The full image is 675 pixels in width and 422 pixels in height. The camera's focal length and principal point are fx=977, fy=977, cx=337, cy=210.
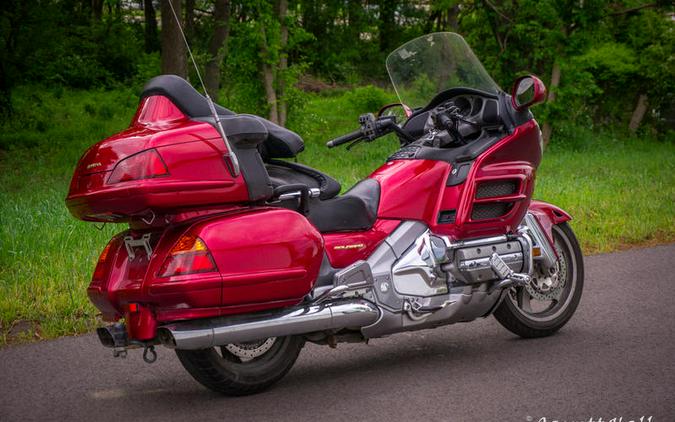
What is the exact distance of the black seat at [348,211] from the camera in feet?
Result: 17.4

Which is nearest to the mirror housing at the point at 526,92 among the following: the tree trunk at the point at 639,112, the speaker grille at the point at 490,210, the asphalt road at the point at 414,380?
the speaker grille at the point at 490,210

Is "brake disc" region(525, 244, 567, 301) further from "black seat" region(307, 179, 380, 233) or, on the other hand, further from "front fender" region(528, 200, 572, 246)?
"black seat" region(307, 179, 380, 233)

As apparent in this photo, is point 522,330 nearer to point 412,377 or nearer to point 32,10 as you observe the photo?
point 412,377

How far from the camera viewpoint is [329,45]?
32.9 metres

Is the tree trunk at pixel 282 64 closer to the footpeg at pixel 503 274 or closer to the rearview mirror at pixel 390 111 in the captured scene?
the rearview mirror at pixel 390 111

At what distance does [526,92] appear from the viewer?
592 cm

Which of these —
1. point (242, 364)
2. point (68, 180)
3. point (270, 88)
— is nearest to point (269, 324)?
point (242, 364)

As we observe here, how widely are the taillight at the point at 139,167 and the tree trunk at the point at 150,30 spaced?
2830 centimetres

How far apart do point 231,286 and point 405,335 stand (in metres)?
2.17

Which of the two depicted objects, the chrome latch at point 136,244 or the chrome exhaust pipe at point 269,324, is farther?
the chrome latch at point 136,244

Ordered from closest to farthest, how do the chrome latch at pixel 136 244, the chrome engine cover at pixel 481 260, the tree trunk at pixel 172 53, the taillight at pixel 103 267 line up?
1. the chrome latch at pixel 136 244
2. the taillight at pixel 103 267
3. the chrome engine cover at pixel 481 260
4. the tree trunk at pixel 172 53

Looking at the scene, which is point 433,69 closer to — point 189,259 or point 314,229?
point 314,229

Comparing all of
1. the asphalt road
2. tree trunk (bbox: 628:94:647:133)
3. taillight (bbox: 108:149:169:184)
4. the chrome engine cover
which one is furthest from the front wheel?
tree trunk (bbox: 628:94:647:133)

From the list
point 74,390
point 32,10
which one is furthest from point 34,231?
point 32,10
